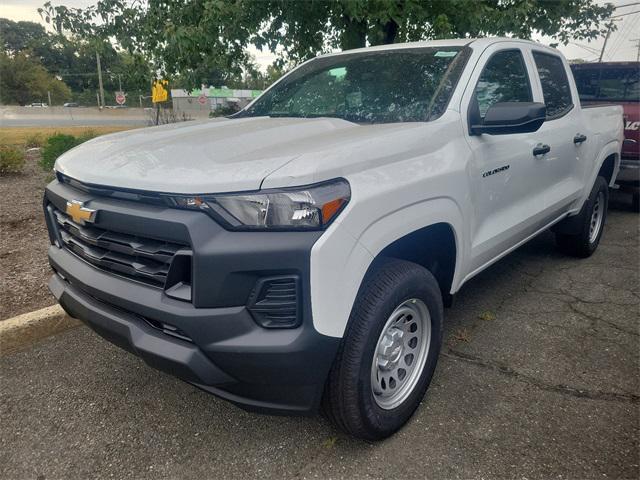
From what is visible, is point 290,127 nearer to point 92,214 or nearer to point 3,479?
point 92,214

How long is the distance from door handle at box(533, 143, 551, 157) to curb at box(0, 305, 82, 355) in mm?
3320

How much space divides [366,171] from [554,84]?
269 centimetres

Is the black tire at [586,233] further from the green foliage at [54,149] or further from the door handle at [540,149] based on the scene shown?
the green foliage at [54,149]

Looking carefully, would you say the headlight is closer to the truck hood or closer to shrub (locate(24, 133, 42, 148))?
the truck hood

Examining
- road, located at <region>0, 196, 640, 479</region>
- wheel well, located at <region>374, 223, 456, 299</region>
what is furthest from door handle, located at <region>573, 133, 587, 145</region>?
wheel well, located at <region>374, 223, 456, 299</region>

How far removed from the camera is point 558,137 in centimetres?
374

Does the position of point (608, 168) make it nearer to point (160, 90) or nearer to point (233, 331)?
point (233, 331)

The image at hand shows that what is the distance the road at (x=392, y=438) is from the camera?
2211 mm

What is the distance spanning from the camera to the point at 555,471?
2158 millimetres

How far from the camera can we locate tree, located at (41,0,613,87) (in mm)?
5840

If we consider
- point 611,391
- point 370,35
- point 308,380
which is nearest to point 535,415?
point 611,391

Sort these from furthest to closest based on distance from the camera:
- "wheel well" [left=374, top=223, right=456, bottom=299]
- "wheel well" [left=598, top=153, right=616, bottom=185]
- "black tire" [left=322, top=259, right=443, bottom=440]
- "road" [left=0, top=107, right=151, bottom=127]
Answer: "road" [left=0, top=107, right=151, bottom=127] → "wheel well" [left=598, top=153, right=616, bottom=185] → "wheel well" [left=374, top=223, right=456, bottom=299] → "black tire" [left=322, top=259, right=443, bottom=440]

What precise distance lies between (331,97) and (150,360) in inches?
81.0

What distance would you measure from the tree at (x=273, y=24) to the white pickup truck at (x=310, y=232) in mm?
3094
